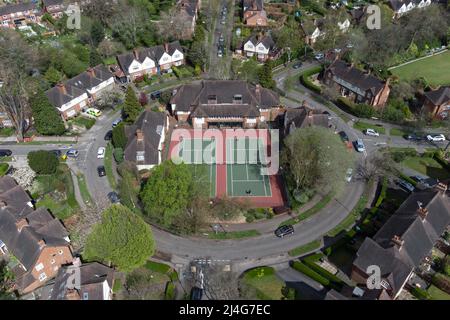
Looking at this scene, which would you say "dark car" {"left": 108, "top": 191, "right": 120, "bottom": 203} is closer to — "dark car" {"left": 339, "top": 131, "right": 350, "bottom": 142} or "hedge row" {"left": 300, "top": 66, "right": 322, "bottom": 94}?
"dark car" {"left": 339, "top": 131, "right": 350, "bottom": 142}

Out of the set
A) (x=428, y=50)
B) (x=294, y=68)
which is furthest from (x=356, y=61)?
(x=428, y=50)

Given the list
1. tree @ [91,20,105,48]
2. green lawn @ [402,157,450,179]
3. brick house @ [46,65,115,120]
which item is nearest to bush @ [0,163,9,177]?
brick house @ [46,65,115,120]

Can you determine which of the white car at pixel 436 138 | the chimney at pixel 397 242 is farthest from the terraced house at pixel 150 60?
the chimney at pixel 397 242

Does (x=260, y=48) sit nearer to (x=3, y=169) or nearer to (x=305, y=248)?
(x=305, y=248)

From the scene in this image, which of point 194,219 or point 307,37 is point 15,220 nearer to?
point 194,219

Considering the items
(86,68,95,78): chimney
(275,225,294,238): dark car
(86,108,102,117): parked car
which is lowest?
(275,225,294,238): dark car

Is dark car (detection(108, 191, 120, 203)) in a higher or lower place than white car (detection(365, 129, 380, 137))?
lower
